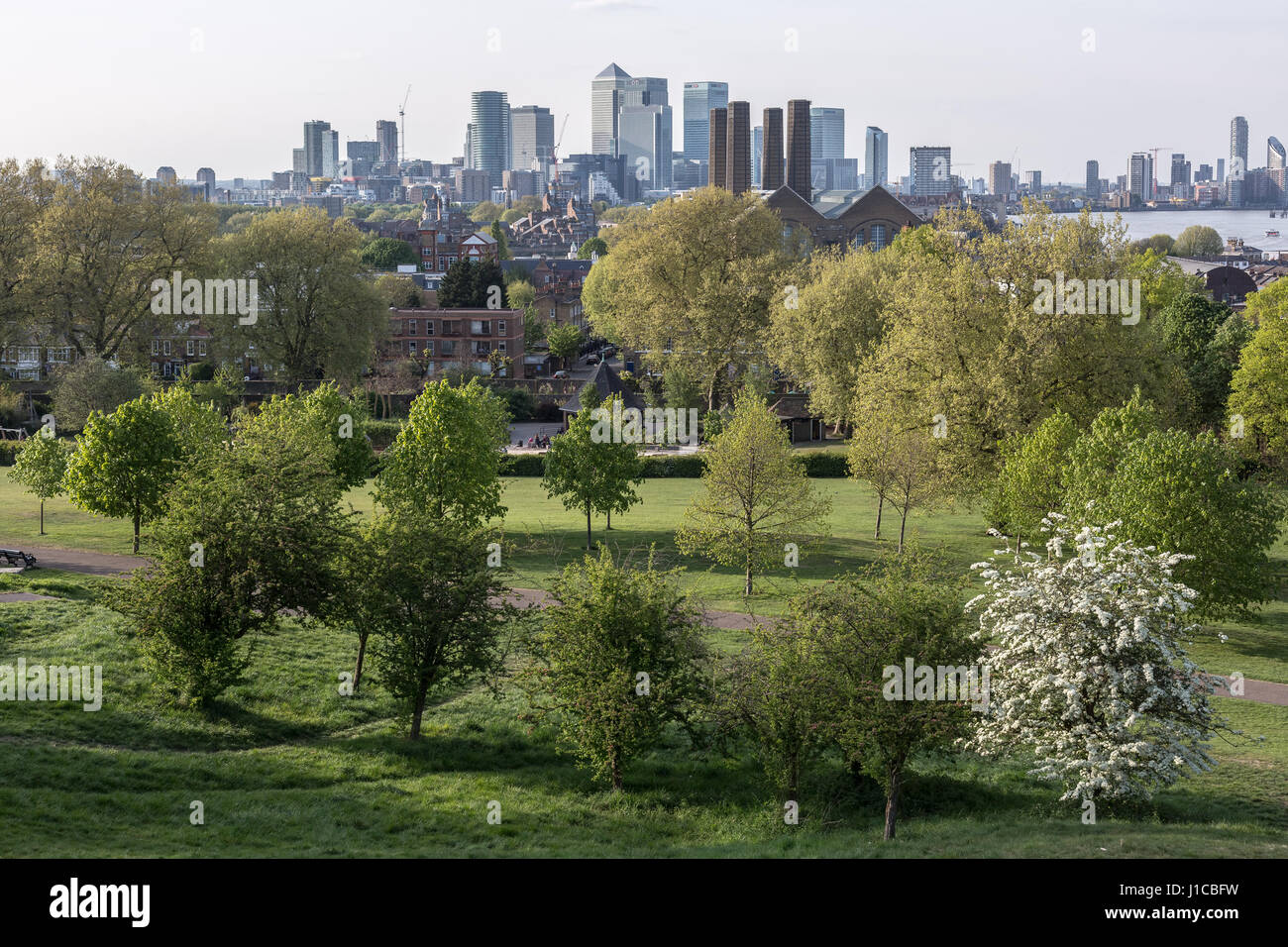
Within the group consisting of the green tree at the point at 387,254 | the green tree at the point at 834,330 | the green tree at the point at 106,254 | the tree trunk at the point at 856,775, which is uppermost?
the green tree at the point at 387,254

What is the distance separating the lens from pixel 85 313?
75.3m

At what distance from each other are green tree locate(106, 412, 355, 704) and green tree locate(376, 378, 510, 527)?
13572 millimetres

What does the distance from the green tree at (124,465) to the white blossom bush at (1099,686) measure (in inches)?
1198

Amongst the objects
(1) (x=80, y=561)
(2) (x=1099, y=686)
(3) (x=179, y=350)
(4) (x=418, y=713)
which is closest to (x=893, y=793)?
(2) (x=1099, y=686)

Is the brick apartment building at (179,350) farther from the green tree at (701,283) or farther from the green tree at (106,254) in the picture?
the green tree at (701,283)

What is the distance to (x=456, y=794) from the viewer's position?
22859 mm

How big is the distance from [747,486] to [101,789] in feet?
77.1

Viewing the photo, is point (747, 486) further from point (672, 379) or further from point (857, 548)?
point (672, 379)

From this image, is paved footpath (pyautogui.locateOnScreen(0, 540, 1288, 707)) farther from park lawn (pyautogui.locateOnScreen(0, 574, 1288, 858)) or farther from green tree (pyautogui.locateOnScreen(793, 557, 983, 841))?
green tree (pyautogui.locateOnScreen(793, 557, 983, 841))

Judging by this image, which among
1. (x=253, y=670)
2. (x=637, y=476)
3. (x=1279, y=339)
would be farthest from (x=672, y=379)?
(x=253, y=670)

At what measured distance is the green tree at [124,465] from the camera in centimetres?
4200

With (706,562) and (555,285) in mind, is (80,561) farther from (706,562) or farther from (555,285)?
(555,285)

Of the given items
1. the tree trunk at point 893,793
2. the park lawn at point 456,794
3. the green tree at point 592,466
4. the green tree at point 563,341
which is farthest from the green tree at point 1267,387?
the green tree at point 563,341

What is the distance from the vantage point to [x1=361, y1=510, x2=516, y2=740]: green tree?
2578 cm
